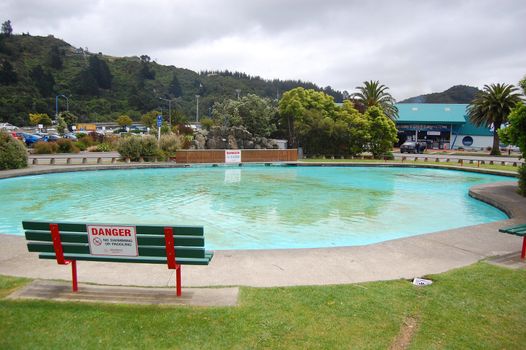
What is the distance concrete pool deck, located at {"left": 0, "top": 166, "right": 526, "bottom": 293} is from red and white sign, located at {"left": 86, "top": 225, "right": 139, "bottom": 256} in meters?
0.84

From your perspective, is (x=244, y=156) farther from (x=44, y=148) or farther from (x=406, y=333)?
(x=406, y=333)

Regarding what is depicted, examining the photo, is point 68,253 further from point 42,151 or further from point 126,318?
point 42,151

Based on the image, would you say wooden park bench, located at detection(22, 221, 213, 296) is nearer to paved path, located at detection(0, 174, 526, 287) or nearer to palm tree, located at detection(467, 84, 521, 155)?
paved path, located at detection(0, 174, 526, 287)

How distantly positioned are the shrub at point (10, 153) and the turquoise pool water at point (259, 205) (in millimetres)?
2431

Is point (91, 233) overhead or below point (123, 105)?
below

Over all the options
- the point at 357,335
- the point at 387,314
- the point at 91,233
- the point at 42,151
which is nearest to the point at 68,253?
the point at 91,233

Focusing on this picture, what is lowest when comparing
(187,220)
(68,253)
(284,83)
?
(187,220)

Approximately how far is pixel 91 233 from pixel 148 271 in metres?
1.51

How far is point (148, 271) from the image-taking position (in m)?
6.61

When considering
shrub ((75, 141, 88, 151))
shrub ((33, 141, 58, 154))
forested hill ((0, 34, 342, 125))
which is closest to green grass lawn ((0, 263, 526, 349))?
shrub ((33, 141, 58, 154))

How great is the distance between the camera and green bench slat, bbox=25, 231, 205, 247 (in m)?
5.29

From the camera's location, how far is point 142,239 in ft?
17.6

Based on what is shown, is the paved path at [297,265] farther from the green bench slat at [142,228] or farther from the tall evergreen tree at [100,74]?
the tall evergreen tree at [100,74]

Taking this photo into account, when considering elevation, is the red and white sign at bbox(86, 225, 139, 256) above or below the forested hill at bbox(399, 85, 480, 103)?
below
